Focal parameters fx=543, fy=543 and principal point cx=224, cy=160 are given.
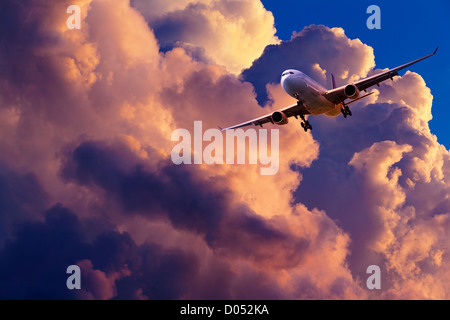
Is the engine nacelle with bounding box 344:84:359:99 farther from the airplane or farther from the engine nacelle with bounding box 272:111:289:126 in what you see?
the engine nacelle with bounding box 272:111:289:126

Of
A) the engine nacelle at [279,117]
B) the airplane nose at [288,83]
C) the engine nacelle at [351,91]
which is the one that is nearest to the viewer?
the airplane nose at [288,83]

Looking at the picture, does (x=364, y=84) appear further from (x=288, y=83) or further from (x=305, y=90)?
(x=288, y=83)

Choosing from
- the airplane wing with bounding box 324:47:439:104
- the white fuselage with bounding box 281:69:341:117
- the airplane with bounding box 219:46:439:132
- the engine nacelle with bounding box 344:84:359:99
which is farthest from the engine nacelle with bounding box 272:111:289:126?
the engine nacelle with bounding box 344:84:359:99

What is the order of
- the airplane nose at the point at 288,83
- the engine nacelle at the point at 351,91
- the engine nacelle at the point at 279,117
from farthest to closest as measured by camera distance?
the engine nacelle at the point at 279,117 < the engine nacelle at the point at 351,91 < the airplane nose at the point at 288,83

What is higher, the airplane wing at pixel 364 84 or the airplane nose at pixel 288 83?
the airplane wing at pixel 364 84

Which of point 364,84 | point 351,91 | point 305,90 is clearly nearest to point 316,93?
point 305,90

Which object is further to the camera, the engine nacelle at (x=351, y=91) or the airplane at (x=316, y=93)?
the engine nacelle at (x=351, y=91)

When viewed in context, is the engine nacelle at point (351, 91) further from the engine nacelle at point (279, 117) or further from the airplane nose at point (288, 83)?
the engine nacelle at point (279, 117)

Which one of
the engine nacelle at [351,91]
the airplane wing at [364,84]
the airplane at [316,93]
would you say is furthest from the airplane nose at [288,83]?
the engine nacelle at [351,91]

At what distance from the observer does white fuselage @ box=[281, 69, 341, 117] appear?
240 ft

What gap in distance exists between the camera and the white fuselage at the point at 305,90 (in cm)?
7306

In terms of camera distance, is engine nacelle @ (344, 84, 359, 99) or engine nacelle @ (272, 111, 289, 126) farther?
engine nacelle @ (272, 111, 289, 126)
